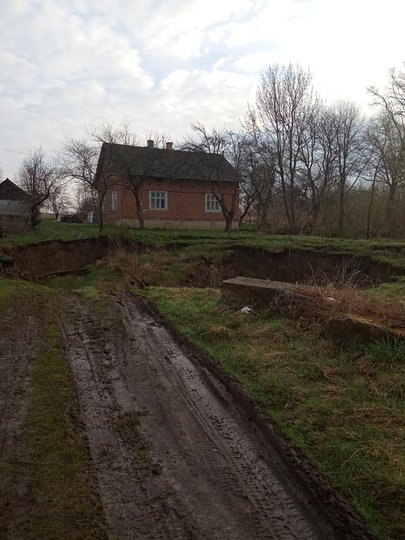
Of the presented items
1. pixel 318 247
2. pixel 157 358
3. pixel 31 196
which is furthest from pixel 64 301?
pixel 31 196

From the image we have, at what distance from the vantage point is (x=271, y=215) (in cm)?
4594

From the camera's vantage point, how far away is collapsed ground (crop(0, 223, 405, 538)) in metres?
3.26

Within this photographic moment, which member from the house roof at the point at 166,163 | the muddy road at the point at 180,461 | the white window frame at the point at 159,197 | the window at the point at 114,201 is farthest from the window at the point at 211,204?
the muddy road at the point at 180,461

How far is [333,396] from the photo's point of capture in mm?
5234

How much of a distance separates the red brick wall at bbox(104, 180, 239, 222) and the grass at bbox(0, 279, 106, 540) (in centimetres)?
3094

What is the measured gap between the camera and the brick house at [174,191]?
115 feet

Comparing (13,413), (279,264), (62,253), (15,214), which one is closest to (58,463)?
(13,413)

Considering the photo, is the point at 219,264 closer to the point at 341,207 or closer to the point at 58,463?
the point at 58,463

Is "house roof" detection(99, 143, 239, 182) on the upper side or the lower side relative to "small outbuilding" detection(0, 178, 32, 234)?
upper

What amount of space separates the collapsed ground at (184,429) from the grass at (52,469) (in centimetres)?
1

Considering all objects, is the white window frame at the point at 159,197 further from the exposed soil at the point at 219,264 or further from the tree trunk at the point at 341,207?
the tree trunk at the point at 341,207

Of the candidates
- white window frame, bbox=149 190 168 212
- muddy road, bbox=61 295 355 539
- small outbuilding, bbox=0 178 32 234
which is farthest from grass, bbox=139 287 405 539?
white window frame, bbox=149 190 168 212

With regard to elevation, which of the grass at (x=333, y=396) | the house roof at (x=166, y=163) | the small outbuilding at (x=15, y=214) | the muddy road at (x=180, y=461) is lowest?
the muddy road at (x=180, y=461)

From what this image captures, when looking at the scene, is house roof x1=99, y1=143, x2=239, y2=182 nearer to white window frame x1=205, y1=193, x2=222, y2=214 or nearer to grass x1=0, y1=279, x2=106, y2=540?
white window frame x1=205, y1=193, x2=222, y2=214
